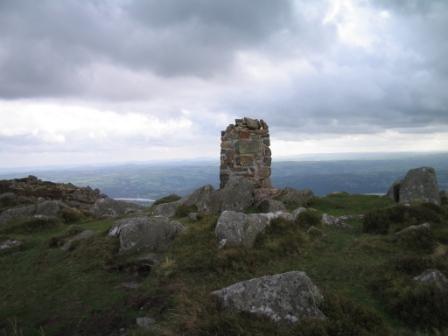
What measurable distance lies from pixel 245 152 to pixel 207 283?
13194 millimetres

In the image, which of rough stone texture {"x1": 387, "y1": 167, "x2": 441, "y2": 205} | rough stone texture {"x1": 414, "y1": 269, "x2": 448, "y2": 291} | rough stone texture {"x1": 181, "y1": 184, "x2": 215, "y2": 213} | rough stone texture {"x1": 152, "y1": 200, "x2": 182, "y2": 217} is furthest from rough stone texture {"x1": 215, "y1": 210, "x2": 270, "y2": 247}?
rough stone texture {"x1": 387, "y1": 167, "x2": 441, "y2": 205}

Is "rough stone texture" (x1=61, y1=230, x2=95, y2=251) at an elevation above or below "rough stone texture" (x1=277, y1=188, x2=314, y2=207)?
below

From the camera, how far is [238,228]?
482 inches

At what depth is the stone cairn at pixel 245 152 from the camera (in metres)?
22.1

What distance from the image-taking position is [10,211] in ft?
80.7

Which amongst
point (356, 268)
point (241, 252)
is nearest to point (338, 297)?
point (356, 268)

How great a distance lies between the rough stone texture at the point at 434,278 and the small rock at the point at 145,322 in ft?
19.3

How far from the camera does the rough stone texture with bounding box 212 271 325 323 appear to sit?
21.8 feet

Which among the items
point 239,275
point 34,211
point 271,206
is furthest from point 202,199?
point 34,211

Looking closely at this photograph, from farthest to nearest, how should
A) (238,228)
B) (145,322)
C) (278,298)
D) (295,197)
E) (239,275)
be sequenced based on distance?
(295,197) → (238,228) → (239,275) → (145,322) → (278,298)

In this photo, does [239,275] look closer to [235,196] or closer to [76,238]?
[76,238]

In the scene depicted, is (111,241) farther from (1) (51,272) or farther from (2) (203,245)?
(2) (203,245)

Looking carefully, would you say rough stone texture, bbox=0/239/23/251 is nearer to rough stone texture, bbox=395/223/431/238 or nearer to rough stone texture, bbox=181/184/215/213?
rough stone texture, bbox=181/184/215/213

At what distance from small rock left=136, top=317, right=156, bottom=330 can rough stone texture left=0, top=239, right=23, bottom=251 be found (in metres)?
10.6
